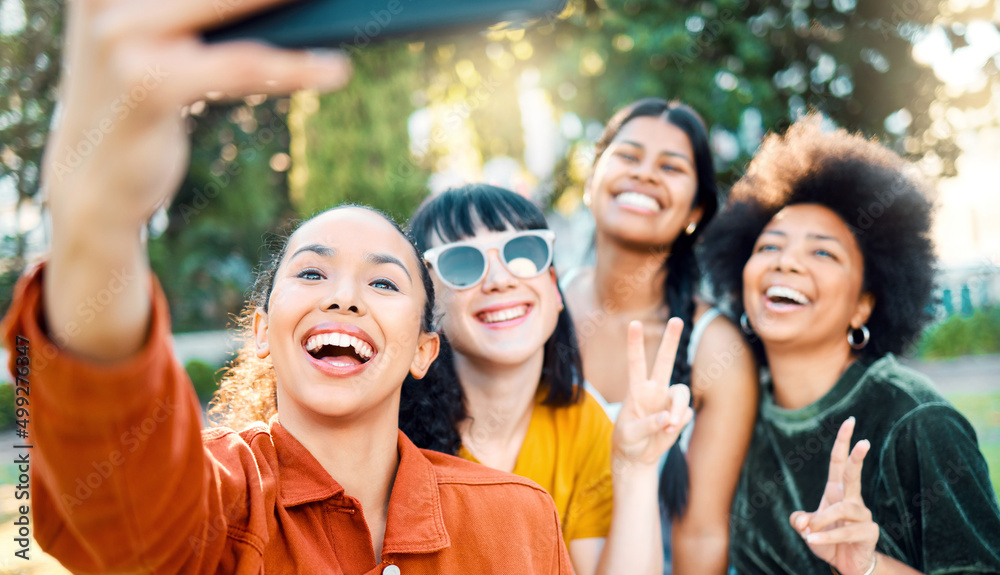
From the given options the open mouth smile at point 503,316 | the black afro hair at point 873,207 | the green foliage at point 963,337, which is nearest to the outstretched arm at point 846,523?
the black afro hair at point 873,207

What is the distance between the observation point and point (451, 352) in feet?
9.86

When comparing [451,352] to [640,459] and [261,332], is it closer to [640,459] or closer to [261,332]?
[640,459]

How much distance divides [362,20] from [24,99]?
41.3 ft

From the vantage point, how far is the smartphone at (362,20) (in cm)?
88

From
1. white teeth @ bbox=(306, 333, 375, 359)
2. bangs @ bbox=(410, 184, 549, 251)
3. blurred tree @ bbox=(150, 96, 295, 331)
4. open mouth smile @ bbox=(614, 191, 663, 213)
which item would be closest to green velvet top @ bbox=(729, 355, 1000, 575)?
open mouth smile @ bbox=(614, 191, 663, 213)

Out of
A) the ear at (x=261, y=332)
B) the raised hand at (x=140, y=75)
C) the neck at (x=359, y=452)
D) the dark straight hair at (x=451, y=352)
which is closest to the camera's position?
the raised hand at (x=140, y=75)

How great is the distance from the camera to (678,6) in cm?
785

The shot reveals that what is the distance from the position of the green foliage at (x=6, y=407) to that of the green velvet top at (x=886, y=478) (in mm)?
9022

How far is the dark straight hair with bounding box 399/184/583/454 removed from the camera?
282cm

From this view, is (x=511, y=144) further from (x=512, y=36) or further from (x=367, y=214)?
(x=367, y=214)

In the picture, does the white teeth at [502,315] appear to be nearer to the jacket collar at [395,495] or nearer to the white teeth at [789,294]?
the jacket collar at [395,495]

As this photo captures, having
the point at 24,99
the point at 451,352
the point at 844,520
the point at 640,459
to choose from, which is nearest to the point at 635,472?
the point at 640,459

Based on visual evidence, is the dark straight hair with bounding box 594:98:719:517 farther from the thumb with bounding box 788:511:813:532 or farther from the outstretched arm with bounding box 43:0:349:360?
the outstretched arm with bounding box 43:0:349:360

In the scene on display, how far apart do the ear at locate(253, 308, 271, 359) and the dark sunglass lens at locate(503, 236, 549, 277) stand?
105cm
